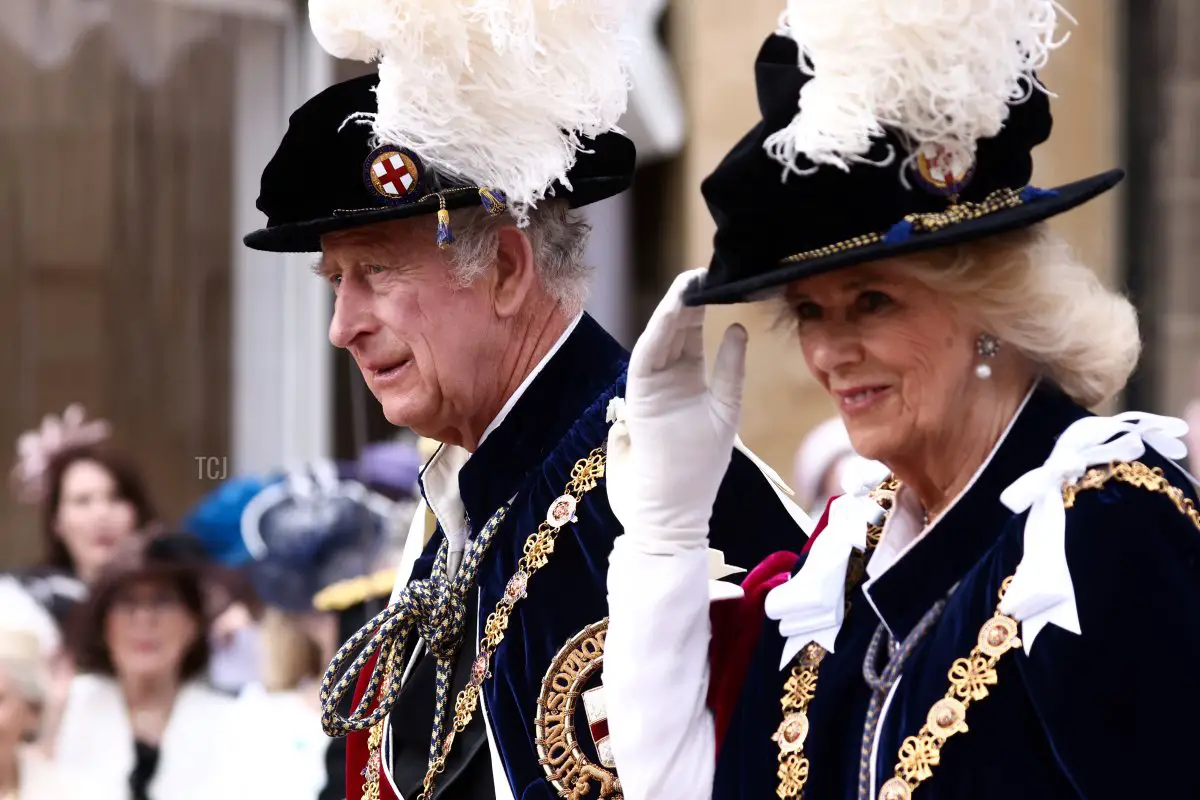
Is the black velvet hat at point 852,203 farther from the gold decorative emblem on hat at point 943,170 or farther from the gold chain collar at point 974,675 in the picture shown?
the gold chain collar at point 974,675

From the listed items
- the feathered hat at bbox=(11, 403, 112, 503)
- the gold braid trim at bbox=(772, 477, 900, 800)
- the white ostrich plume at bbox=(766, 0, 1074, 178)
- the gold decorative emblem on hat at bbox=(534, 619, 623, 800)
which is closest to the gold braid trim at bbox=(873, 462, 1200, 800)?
the gold braid trim at bbox=(772, 477, 900, 800)

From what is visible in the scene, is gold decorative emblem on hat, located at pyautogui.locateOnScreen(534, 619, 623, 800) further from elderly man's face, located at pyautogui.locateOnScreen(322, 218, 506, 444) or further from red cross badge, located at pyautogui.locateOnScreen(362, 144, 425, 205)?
red cross badge, located at pyautogui.locateOnScreen(362, 144, 425, 205)

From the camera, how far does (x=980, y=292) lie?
7.09 ft

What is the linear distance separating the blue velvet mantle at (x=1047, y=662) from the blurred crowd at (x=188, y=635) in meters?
2.65

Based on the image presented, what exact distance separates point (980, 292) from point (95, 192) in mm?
6757

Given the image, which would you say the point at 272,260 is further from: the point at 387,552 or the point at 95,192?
the point at 387,552

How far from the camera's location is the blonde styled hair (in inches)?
84.9

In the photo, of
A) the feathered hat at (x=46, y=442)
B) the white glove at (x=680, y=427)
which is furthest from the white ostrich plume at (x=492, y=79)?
the feathered hat at (x=46, y=442)

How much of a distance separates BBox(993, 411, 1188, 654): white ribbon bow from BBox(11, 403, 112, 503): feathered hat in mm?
5478

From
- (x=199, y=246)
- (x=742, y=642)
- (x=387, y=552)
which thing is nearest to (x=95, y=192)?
(x=199, y=246)

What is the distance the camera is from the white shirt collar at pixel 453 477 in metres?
3.05

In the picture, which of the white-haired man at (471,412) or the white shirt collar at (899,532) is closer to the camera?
the white shirt collar at (899,532)

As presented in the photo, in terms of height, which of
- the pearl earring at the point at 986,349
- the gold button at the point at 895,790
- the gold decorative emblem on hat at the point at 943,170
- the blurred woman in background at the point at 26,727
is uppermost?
the gold decorative emblem on hat at the point at 943,170

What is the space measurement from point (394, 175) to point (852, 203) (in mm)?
999
